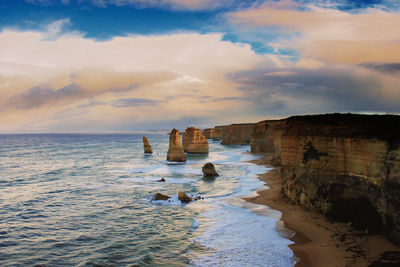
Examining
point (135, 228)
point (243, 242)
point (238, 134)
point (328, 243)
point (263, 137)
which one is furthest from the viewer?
point (238, 134)

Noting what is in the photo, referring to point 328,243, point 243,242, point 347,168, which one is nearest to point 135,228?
point 243,242

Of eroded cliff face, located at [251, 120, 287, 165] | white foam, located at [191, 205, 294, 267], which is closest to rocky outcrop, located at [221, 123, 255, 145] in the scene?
eroded cliff face, located at [251, 120, 287, 165]

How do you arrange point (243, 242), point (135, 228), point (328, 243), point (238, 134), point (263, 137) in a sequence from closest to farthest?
point (328, 243) → point (243, 242) → point (135, 228) → point (263, 137) → point (238, 134)

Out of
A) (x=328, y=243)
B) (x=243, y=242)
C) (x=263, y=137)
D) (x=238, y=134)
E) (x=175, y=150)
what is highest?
(x=238, y=134)

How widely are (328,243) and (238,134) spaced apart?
10033cm

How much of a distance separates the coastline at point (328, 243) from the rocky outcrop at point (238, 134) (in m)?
92.8

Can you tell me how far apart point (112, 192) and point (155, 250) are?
52.4 ft

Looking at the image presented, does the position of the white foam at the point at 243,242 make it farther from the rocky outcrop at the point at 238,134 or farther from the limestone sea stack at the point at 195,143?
the rocky outcrop at the point at 238,134

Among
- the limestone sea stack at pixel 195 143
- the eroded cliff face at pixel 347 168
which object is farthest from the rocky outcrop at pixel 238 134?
the eroded cliff face at pixel 347 168

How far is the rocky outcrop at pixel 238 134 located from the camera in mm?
112312

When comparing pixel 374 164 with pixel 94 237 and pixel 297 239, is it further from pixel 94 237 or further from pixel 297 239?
pixel 94 237

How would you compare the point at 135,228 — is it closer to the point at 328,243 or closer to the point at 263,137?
the point at 328,243

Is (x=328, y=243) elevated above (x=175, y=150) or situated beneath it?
situated beneath

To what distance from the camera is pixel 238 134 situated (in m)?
114
